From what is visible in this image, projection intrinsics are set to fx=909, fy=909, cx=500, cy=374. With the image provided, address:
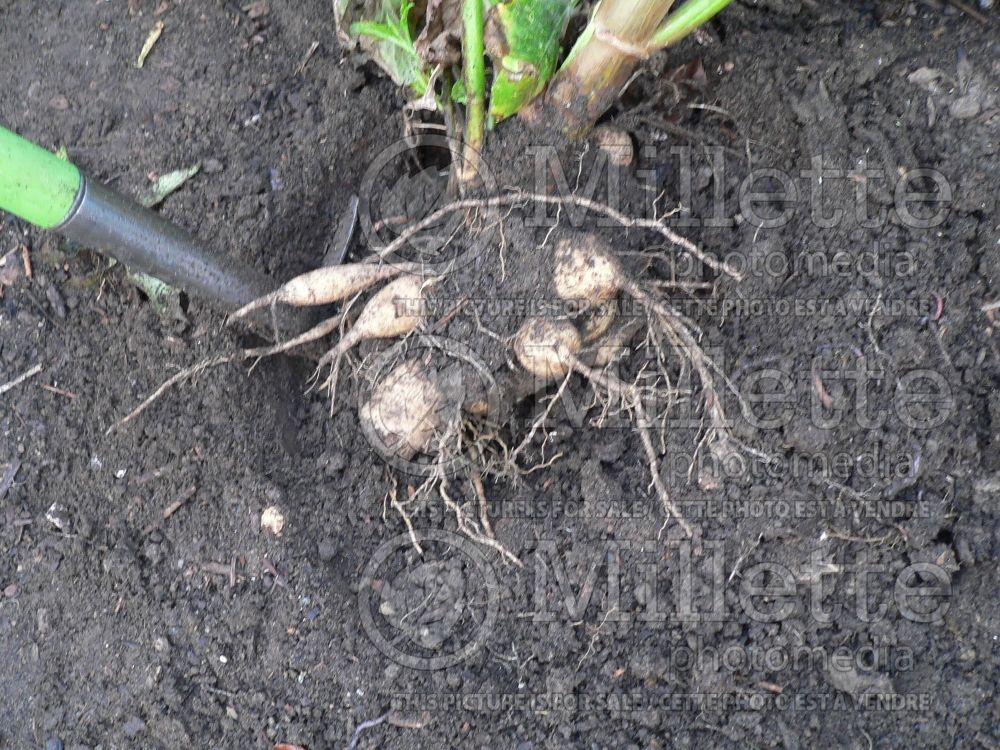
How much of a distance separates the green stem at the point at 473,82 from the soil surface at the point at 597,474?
0.11ft

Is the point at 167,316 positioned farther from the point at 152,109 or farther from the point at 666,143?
the point at 666,143

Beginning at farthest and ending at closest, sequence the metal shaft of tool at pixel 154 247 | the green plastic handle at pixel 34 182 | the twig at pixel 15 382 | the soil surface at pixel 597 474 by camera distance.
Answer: the twig at pixel 15 382, the soil surface at pixel 597 474, the metal shaft of tool at pixel 154 247, the green plastic handle at pixel 34 182

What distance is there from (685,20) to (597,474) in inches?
25.7

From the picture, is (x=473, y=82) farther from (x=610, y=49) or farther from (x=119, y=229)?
(x=119, y=229)

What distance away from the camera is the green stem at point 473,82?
1256 millimetres

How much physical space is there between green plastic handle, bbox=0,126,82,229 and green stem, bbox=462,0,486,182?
1.77 ft

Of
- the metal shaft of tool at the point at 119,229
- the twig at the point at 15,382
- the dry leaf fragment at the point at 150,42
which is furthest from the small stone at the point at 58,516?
the dry leaf fragment at the point at 150,42

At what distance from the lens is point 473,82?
51.1 inches

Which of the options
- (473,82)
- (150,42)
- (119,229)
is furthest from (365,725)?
(150,42)

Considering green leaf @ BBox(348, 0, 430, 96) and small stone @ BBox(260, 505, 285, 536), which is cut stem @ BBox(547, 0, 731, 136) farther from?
small stone @ BBox(260, 505, 285, 536)

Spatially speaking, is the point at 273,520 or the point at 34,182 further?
the point at 273,520

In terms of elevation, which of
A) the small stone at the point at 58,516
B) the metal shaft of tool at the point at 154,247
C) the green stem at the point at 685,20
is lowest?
the small stone at the point at 58,516

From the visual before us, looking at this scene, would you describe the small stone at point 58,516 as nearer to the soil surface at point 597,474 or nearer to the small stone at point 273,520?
the soil surface at point 597,474

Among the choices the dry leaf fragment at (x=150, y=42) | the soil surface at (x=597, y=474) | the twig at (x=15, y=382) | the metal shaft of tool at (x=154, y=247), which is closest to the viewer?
the metal shaft of tool at (x=154, y=247)
